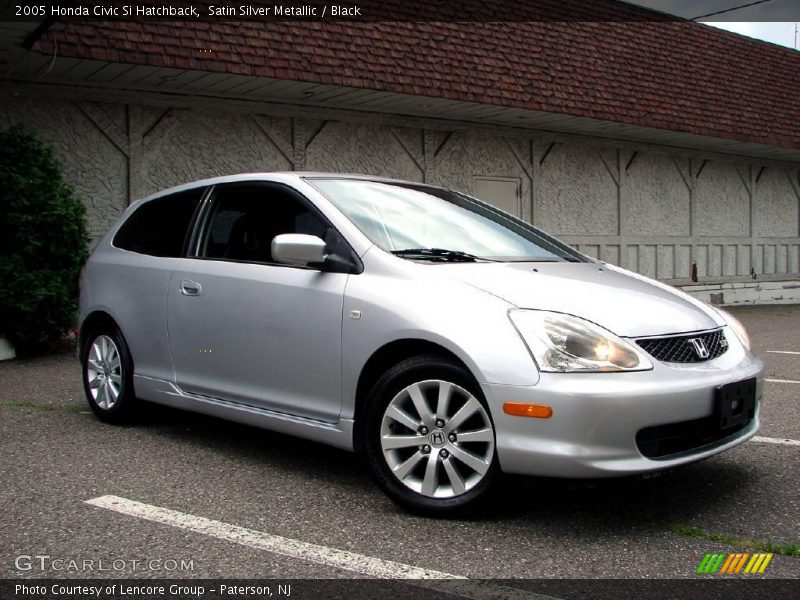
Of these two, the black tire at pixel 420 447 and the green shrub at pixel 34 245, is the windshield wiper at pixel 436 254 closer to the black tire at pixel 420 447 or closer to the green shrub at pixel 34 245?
the black tire at pixel 420 447

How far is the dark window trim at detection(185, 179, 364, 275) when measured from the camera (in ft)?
14.5

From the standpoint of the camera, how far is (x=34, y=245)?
350 inches

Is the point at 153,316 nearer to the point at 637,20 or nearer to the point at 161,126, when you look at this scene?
the point at 161,126

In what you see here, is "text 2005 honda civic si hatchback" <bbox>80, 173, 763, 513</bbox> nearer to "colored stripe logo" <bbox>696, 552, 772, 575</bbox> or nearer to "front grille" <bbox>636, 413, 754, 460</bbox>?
"front grille" <bbox>636, 413, 754, 460</bbox>

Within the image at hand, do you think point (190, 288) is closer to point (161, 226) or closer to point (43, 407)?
point (161, 226)

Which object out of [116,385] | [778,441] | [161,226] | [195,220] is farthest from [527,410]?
[116,385]

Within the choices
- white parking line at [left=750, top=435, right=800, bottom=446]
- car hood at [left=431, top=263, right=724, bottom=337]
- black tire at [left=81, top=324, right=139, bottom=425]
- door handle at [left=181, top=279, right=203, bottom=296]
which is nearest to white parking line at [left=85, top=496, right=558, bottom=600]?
car hood at [left=431, top=263, right=724, bottom=337]

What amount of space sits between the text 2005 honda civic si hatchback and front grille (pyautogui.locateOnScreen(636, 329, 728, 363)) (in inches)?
0.4

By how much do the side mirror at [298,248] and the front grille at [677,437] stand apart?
1747mm

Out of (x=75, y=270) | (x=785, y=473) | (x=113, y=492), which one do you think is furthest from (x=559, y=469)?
(x=75, y=270)

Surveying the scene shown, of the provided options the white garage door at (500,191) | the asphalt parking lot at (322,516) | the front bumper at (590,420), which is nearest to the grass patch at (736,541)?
the asphalt parking lot at (322,516)

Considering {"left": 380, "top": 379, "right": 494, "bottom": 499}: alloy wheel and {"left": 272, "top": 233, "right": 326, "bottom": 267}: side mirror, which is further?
{"left": 272, "top": 233, "right": 326, "bottom": 267}: side mirror

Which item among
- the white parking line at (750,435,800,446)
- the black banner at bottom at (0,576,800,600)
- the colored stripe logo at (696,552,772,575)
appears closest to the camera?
the black banner at bottom at (0,576,800,600)

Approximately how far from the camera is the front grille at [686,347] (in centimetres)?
378
